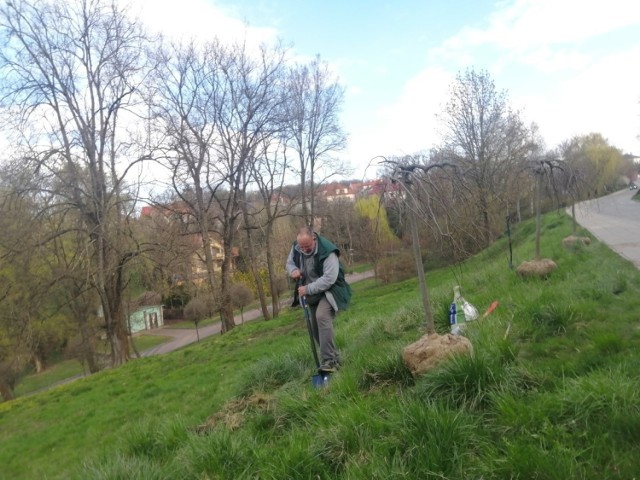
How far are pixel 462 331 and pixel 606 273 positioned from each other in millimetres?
2612

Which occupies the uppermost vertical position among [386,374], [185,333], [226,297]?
[386,374]

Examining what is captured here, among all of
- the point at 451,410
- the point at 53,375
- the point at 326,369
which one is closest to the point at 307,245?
the point at 326,369

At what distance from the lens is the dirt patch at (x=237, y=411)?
4.30 m

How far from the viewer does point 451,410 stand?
3.03 m

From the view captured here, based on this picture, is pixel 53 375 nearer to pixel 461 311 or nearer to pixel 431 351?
pixel 461 311

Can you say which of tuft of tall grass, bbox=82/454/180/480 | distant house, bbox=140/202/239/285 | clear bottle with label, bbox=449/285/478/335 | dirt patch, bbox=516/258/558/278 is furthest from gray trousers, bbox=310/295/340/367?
distant house, bbox=140/202/239/285

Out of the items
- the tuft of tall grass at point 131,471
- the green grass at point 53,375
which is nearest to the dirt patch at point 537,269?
the tuft of tall grass at point 131,471

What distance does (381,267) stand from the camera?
32000mm

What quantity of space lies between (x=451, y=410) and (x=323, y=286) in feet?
7.18

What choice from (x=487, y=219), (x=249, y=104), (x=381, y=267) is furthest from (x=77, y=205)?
(x=381, y=267)

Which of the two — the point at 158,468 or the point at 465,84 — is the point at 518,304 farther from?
the point at 465,84

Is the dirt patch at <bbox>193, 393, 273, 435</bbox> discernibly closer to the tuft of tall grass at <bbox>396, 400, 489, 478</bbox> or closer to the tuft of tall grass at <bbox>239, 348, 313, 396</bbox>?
the tuft of tall grass at <bbox>239, 348, 313, 396</bbox>

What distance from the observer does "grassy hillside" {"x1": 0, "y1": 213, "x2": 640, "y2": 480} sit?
2574 millimetres

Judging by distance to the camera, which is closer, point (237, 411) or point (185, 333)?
point (237, 411)
